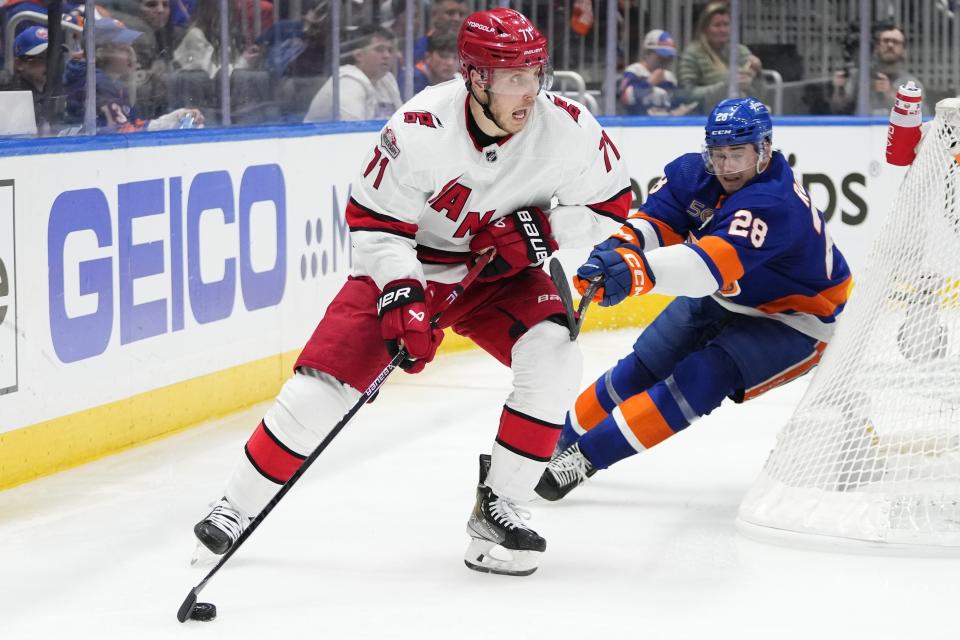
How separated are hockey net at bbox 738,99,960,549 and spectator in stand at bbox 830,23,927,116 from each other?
3.16 metres

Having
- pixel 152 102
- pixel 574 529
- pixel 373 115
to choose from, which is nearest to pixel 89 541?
pixel 574 529

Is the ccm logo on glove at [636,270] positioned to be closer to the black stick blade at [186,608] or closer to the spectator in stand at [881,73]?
the black stick blade at [186,608]

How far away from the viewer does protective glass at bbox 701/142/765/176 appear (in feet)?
10.8

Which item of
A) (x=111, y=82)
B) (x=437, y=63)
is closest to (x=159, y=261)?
(x=111, y=82)

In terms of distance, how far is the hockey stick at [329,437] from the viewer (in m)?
2.62

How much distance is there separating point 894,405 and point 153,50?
2.38 metres

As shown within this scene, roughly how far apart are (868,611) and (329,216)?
2.78m

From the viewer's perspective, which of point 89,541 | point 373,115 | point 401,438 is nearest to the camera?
point 89,541

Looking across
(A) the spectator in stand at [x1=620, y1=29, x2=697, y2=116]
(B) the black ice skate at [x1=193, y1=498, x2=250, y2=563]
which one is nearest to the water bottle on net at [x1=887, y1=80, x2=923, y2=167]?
(B) the black ice skate at [x1=193, y1=498, x2=250, y2=563]

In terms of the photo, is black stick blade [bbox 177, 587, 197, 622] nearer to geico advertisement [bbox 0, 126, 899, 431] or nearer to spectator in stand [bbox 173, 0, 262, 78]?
geico advertisement [bbox 0, 126, 899, 431]

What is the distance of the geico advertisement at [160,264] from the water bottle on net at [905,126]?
1.94 meters

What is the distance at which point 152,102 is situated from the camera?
435 cm

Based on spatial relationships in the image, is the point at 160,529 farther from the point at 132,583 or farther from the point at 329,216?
the point at 329,216

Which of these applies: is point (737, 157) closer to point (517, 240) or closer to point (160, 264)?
point (517, 240)
